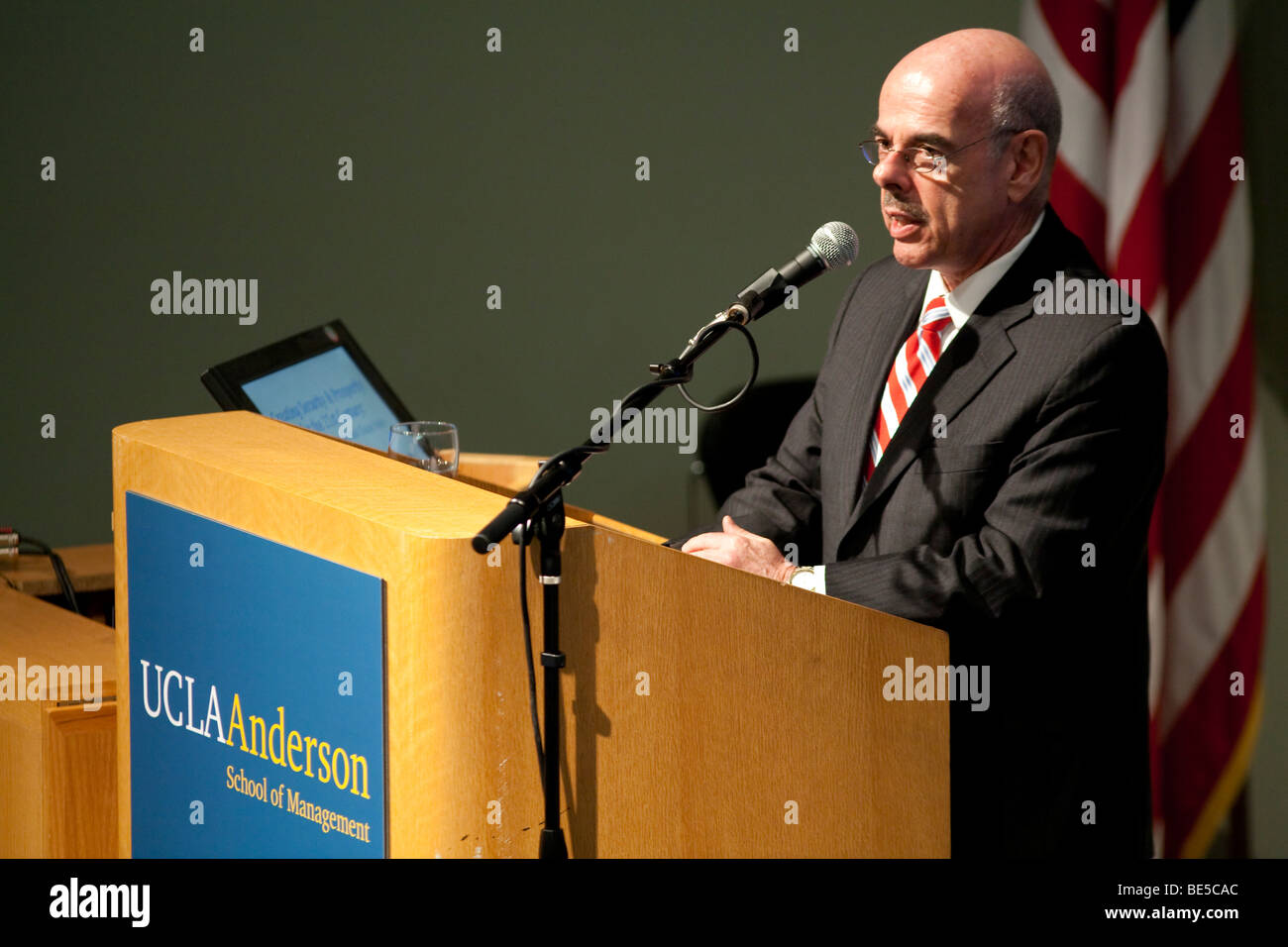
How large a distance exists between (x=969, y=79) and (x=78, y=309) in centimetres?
269

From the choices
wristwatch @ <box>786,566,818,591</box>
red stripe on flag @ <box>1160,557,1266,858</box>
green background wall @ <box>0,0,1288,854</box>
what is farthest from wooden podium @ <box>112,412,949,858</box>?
green background wall @ <box>0,0,1288,854</box>

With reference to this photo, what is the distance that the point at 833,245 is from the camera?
191 cm

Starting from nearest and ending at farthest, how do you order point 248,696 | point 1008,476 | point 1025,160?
point 248,696
point 1008,476
point 1025,160

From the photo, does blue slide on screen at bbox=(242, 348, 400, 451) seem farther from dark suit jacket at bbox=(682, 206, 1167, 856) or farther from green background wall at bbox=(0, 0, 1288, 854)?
→ dark suit jacket at bbox=(682, 206, 1167, 856)

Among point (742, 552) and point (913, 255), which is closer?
point (742, 552)

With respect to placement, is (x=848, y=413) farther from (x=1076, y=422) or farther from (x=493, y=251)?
(x=493, y=251)

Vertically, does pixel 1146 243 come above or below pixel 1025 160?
above

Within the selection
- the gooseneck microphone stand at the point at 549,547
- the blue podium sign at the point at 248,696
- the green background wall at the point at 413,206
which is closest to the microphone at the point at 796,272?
the gooseneck microphone stand at the point at 549,547

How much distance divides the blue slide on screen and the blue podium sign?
1055 mm

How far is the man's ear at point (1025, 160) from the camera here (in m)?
2.29

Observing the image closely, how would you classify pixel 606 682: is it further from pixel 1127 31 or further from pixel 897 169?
pixel 1127 31

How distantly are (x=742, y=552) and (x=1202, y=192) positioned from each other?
1.80 m

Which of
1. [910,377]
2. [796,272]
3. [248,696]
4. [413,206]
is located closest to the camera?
[248,696]

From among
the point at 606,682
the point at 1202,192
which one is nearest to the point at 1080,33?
the point at 1202,192
